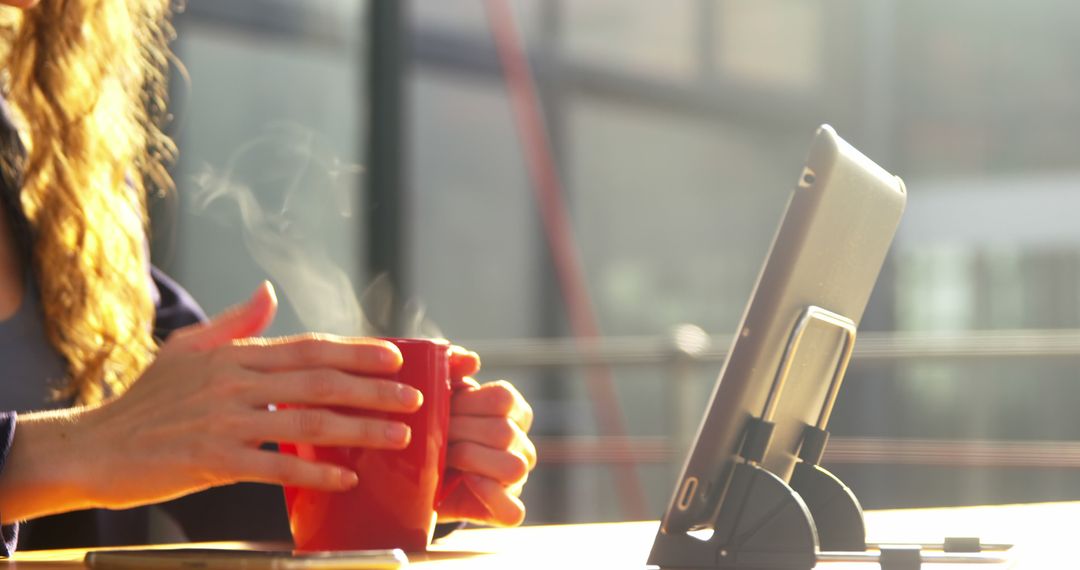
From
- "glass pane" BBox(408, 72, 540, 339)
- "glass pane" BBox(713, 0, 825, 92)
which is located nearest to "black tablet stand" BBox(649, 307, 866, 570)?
"glass pane" BBox(408, 72, 540, 339)

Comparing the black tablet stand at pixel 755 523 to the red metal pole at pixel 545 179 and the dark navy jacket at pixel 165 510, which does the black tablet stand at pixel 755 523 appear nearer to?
the dark navy jacket at pixel 165 510


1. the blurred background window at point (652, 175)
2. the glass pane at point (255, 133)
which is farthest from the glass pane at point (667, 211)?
the glass pane at point (255, 133)

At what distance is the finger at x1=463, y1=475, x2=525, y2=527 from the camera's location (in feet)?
2.43

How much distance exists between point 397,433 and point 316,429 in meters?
0.04

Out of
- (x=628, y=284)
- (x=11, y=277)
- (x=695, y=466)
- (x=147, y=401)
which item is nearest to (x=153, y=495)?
(x=147, y=401)

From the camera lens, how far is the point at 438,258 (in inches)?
167

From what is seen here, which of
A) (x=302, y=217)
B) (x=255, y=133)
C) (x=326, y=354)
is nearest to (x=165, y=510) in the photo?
(x=326, y=354)

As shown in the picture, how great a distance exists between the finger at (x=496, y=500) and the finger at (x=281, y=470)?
0.13 meters

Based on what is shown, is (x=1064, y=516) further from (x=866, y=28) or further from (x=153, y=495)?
(x=866, y=28)

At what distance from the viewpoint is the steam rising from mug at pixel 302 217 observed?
911mm

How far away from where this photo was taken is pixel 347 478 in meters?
0.63

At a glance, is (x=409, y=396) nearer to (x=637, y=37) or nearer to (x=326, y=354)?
(x=326, y=354)

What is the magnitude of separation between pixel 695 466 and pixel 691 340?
226 centimetres

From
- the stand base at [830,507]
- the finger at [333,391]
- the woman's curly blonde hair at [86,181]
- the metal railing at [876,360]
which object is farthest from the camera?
the metal railing at [876,360]
